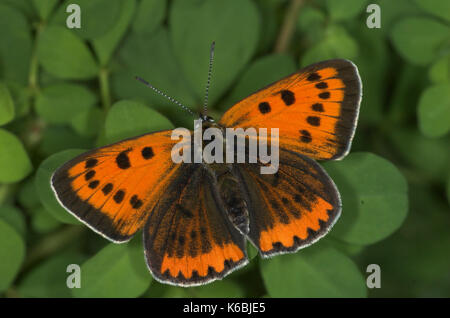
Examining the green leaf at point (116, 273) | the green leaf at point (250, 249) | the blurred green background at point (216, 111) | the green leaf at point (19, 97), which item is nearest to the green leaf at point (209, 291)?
the blurred green background at point (216, 111)

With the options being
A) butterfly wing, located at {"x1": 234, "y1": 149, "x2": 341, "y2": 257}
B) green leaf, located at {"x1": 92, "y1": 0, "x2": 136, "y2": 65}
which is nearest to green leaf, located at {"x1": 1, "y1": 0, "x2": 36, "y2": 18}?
green leaf, located at {"x1": 92, "y1": 0, "x2": 136, "y2": 65}

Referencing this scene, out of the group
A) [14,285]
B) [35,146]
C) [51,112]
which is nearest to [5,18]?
[51,112]

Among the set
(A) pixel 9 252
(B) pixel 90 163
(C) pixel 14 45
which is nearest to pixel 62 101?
(C) pixel 14 45

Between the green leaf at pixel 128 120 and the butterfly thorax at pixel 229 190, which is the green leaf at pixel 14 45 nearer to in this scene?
the green leaf at pixel 128 120

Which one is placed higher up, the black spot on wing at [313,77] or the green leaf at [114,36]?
the green leaf at [114,36]

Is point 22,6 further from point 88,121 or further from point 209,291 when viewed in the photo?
point 209,291

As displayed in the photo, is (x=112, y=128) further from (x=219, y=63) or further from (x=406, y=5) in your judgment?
(x=406, y=5)
